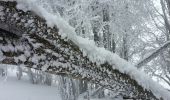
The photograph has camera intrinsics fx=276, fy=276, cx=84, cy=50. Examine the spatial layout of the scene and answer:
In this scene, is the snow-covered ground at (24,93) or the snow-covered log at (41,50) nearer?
the snow-covered log at (41,50)

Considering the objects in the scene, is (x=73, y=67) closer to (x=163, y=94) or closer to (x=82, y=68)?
(x=82, y=68)

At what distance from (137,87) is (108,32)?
13.0m

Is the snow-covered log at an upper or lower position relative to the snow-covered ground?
upper

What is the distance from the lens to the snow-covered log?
2.66 ft

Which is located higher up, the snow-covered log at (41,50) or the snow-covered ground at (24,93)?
the snow-covered log at (41,50)

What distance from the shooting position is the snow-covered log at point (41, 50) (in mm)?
810

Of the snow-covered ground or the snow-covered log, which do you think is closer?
the snow-covered log

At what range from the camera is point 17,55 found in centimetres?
87

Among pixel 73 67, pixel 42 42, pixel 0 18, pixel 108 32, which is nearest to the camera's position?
pixel 0 18

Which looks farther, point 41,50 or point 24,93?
point 24,93

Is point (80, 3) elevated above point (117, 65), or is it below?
above

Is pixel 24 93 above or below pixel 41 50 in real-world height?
below

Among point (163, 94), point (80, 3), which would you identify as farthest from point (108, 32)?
point (163, 94)

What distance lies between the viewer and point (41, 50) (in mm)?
905
